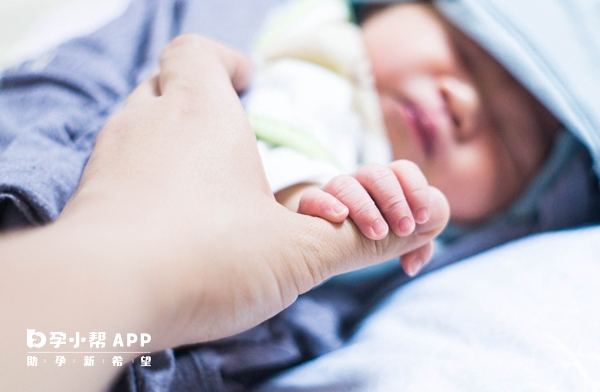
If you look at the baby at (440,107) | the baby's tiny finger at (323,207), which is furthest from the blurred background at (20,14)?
the baby's tiny finger at (323,207)

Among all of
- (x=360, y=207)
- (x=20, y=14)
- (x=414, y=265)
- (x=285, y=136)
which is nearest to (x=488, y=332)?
(x=414, y=265)

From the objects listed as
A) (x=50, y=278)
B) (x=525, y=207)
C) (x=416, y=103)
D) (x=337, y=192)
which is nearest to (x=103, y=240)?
(x=50, y=278)

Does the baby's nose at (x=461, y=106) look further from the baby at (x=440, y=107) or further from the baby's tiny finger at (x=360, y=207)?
the baby's tiny finger at (x=360, y=207)

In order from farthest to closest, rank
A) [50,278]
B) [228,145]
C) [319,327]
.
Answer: [319,327] < [228,145] < [50,278]

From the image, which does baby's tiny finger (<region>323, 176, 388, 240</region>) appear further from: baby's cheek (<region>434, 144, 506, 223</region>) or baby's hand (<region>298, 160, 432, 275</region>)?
baby's cheek (<region>434, 144, 506, 223</region>)

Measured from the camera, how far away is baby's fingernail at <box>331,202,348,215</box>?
404mm

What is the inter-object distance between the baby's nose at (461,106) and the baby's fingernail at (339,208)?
1.19 feet

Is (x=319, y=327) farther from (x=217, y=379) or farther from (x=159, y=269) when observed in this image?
(x=159, y=269)

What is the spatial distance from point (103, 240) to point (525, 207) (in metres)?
0.64

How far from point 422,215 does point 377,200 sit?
0.14 ft

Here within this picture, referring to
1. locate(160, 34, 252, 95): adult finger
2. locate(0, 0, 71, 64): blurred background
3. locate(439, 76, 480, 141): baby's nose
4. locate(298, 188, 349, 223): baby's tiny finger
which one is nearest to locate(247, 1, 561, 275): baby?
locate(439, 76, 480, 141): baby's nose

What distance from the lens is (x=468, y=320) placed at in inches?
19.7

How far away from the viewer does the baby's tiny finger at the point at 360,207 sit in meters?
0.40

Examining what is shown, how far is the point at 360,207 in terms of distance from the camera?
1.34 ft
